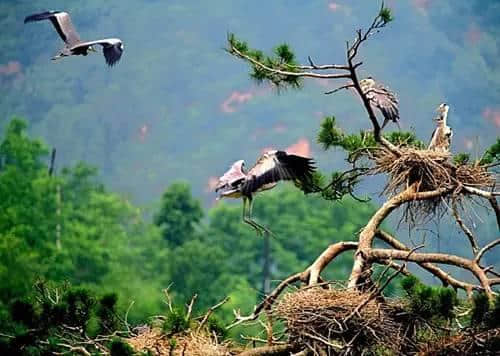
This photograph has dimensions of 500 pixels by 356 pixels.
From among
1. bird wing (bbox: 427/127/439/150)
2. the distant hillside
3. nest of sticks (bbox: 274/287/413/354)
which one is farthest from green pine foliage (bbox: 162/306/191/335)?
the distant hillside

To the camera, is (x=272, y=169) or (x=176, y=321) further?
(x=272, y=169)

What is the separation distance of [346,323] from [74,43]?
4.11 meters

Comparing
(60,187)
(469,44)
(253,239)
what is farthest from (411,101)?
(60,187)

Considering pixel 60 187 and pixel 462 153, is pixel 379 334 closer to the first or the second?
pixel 462 153

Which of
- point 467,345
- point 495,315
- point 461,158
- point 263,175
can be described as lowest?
point 467,345

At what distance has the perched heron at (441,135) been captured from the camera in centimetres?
689

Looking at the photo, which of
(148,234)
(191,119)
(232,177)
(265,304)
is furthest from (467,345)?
(191,119)

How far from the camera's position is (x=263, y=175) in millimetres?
6176

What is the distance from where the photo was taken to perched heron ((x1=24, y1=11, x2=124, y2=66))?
Result: 336 inches

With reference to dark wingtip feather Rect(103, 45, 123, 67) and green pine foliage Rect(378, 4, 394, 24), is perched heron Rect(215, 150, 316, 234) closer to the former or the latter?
green pine foliage Rect(378, 4, 394, 24)

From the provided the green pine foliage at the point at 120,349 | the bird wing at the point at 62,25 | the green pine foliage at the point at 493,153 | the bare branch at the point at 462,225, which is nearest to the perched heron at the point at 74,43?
the bird wing at the point at 62,25

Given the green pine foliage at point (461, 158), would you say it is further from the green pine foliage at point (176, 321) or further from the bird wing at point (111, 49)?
the bird wing at point (111, 49)

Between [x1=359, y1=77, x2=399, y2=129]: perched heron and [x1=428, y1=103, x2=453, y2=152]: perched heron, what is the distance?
0.24m

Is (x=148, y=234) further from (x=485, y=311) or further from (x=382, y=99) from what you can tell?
(x=485, y=311)
